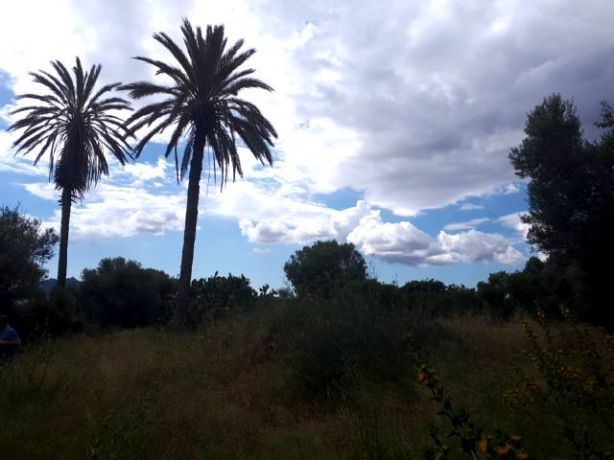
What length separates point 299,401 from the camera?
8.29 meters

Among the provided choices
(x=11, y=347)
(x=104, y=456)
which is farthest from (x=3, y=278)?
(x=104, y=456)

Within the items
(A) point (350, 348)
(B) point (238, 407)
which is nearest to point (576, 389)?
(A) point (350, 348)

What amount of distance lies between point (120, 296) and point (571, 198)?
2360 cm

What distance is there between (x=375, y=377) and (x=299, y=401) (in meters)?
1.20

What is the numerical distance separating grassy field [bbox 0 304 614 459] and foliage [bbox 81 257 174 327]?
19.6m

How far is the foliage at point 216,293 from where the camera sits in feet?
65.6

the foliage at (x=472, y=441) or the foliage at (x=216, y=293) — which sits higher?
the foliage at (x=216, y=293)

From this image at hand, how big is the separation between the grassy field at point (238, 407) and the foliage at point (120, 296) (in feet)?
64.3

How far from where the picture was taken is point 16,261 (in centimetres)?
1905

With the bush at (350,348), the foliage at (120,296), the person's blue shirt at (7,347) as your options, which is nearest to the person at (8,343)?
the person's blue shirt at (7,347)

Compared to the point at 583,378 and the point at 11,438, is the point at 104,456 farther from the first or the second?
the point at 583,378

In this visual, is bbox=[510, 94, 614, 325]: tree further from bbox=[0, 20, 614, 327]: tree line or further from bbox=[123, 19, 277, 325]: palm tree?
bbox=[123, 19, 277, 325]: palm tree

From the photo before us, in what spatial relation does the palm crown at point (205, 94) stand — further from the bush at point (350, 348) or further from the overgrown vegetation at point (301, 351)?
the bush at point (350, 348)

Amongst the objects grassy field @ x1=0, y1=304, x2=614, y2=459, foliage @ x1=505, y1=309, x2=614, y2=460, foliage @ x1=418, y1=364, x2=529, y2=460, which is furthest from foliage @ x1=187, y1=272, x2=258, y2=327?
foliage @ x1=418, y1=364, x2=529, y2=460
